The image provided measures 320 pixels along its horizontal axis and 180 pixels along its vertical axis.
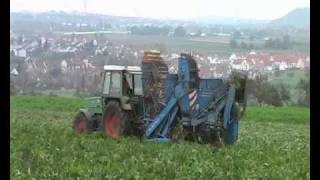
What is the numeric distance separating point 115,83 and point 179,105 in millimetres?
1456

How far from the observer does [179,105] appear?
8.96 metres

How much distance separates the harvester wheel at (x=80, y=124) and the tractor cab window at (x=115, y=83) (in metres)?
0.97

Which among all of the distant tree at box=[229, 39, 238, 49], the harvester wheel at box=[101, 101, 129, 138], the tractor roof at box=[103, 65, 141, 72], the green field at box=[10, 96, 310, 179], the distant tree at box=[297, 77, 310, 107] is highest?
the distant tree at box=[229, 39, 238, 49]

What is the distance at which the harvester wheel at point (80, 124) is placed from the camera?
415 inches

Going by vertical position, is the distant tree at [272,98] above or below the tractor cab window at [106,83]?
below

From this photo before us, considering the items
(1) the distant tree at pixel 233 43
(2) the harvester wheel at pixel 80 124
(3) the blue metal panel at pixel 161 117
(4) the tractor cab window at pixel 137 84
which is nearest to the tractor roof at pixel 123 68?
(4) the tractor cab window at pixel 137 84

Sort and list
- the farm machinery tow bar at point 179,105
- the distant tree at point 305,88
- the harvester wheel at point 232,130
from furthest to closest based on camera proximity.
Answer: the harvester wheel at point 232,130 → the farm machinery tow bar at point 179,105 → the distant tree at point 305,88

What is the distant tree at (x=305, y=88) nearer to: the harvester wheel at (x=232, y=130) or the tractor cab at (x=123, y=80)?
the harvester wheel at (x=232, y=130)

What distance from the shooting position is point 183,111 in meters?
8.95

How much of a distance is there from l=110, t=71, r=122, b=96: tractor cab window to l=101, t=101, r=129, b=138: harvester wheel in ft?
0.59

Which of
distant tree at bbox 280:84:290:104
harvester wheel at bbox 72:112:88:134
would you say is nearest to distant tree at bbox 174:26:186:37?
harvester wheel at bbox 72:112:88:134

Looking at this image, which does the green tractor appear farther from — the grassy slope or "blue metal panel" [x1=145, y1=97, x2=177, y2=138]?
the grassy slope

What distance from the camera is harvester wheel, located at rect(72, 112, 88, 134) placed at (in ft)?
34.6

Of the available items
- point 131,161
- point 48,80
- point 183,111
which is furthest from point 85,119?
point 131,161
